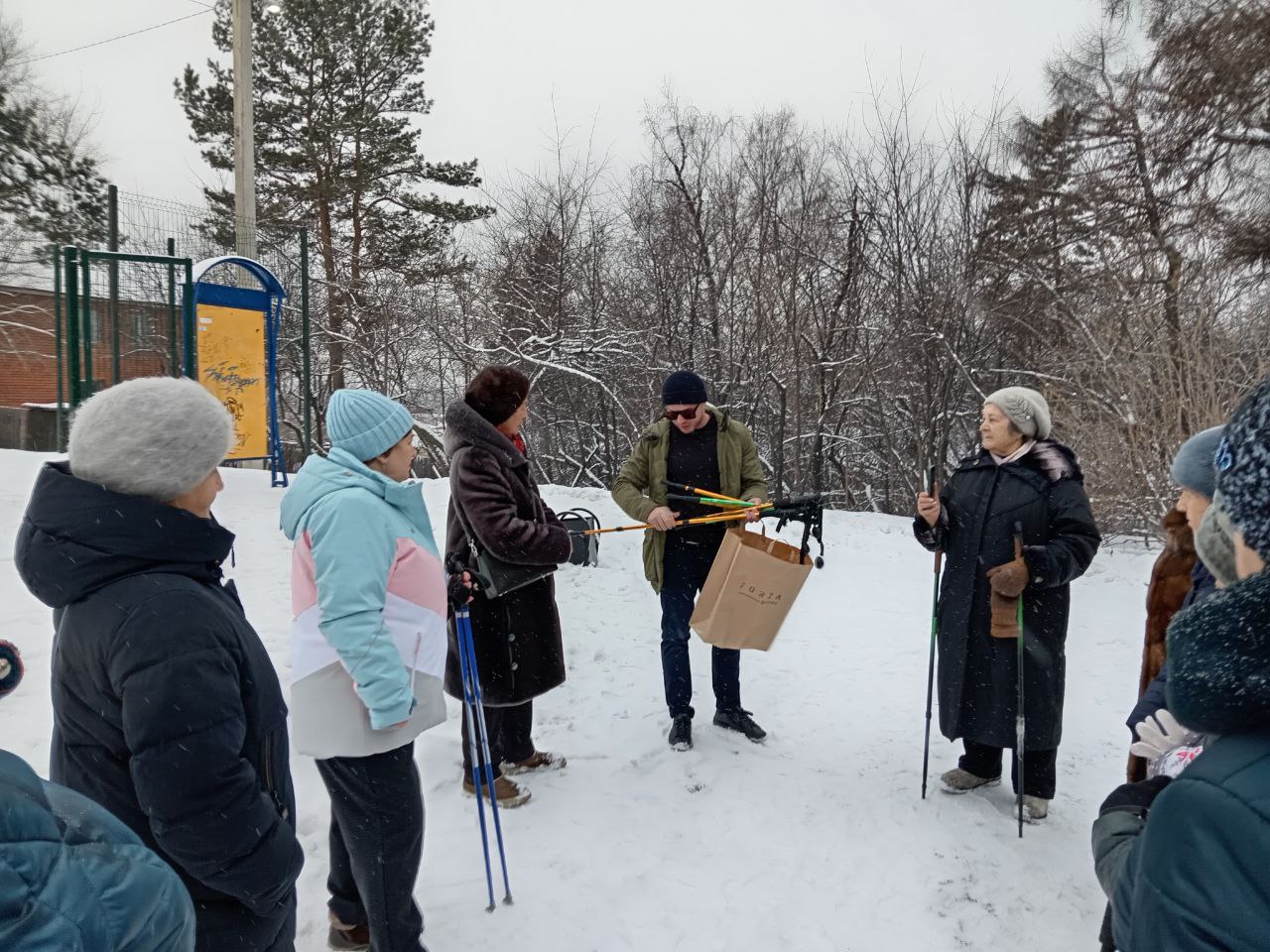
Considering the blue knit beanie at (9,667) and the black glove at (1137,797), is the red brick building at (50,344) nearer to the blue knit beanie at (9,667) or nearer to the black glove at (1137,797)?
the blue knit beanie at (9,667)

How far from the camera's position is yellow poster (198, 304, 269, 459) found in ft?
28.8

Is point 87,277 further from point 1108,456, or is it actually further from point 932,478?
point 1108,456

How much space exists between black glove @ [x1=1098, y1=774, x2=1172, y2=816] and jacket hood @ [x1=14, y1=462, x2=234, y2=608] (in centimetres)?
182

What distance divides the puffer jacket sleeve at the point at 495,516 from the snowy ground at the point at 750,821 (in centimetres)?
123

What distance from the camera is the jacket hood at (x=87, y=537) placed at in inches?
59.8

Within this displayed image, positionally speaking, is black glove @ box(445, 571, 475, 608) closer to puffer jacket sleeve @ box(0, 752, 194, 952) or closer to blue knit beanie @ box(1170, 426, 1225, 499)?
puffer jacket sleeve @ box(0, 752, 194, 952)

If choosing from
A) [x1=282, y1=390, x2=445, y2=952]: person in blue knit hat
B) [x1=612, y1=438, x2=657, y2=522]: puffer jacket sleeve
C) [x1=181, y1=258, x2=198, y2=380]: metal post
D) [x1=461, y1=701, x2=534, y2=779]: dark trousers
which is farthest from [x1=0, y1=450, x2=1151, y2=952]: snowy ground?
[x1=181, y1=258, x2=198, y2=380]: metal post

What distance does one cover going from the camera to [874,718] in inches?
187

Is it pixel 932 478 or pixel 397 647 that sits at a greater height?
pixel 932 478

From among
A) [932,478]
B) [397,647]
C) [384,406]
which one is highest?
[384,406]

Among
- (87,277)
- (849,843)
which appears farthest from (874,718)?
(87,277)

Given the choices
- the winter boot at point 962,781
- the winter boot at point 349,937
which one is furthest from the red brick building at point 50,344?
the winter boot at point 962,781

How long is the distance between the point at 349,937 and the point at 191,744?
5.03 feet

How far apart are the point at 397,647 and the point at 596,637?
12.8 ft
